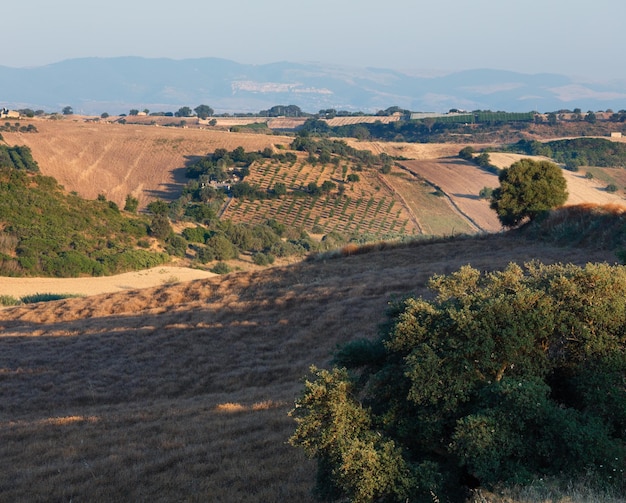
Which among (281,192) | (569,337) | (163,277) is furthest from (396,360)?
(281,192)

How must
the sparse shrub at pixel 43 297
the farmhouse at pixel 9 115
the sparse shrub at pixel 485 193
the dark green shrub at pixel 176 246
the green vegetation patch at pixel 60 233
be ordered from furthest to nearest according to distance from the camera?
the farmhouse at pixel 9 115, the sparse shrub at pixel 485 193, the dark green shrub at pixel 176 246, the green vegetation patch at pixel 60 233, the sparse shrub at pixel 43 297

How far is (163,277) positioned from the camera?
128 ft

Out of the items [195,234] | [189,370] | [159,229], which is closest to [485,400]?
[189,370]

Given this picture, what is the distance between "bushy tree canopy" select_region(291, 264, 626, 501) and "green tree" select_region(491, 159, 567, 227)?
1128 inches

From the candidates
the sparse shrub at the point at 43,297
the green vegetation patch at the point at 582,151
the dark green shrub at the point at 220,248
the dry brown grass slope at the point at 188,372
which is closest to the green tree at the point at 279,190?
the dark green shrub at the point at 220,248

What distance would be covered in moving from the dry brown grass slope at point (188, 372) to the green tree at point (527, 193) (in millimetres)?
3374

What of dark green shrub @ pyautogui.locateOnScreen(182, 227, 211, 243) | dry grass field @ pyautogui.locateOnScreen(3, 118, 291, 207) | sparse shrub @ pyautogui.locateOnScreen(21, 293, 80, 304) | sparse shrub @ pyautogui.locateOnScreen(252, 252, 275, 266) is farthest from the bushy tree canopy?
dry grass field @ pyautogui.locateOnScreen(3, 118, 291, 207)

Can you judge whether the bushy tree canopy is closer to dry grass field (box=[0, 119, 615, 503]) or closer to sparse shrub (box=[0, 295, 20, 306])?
dry grass field (box=[0, 119, 615, 503])

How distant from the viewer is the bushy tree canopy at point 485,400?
6.04 metres

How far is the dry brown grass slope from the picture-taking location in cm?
912

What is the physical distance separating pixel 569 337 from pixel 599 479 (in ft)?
4.30

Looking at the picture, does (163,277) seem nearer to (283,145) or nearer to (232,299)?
(232,299)

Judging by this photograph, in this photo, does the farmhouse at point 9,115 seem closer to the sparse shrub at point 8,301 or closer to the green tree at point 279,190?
the green tree at point 279,190

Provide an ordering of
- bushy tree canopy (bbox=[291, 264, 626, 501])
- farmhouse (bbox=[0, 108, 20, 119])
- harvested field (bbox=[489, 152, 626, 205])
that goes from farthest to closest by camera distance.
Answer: farmhouse (bbox=[0, 108, 20, 119]), harvested field (bbox=[489, 152, 626, 205]), bushy tree canopy (bbox=[291, 264, 626, 501])
